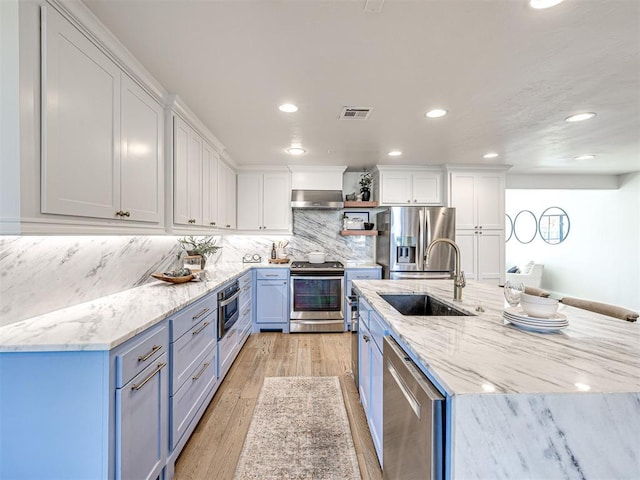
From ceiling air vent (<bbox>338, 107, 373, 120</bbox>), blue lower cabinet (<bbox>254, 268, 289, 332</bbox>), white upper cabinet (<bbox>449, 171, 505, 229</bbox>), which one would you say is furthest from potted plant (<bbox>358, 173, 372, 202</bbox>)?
ceiling air vent (<bbox>338, 107, 373, 120</bbox>)

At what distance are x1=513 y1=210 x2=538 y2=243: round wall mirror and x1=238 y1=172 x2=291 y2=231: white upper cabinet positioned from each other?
6.48m

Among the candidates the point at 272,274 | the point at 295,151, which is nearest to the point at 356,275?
the point at 272,274

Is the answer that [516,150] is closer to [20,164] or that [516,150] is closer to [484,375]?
[484,375]

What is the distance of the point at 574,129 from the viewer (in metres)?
2.85

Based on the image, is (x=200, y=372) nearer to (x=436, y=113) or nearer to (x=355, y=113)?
(x=355, y=113)

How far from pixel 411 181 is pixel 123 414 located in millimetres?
4070

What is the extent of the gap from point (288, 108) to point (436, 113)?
126 cm

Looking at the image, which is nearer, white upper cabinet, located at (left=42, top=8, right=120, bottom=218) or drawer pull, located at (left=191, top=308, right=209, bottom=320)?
white upper cabinet, located at (left=42, top=8, right=120, bottom=218)

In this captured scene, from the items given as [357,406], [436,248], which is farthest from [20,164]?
[436,248]

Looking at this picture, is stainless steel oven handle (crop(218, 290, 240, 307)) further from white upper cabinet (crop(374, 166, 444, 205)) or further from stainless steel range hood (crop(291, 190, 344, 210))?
white upper cabinet (crop(374, 166, 444, 205))

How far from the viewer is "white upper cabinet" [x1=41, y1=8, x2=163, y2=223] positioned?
1172mm

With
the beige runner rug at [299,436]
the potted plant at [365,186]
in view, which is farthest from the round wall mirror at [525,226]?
the beige runner rug at [299,436]

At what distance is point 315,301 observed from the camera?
12.7ft

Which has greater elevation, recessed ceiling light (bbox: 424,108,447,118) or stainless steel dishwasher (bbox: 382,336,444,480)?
recessed ceiling light (bbox: 424,108,447,118)
